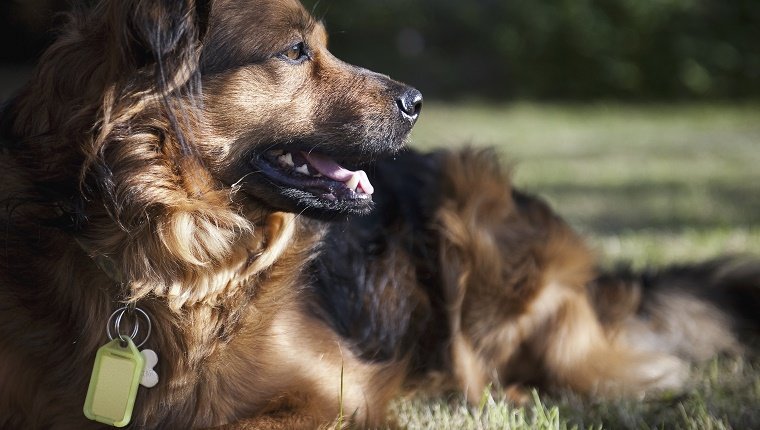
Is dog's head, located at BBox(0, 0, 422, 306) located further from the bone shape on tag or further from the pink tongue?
the bone shape on tag

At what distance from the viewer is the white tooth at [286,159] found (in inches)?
107

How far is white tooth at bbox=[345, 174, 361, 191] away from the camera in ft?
9.27

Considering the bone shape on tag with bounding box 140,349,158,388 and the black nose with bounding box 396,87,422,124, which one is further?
the black nose with bounding box 396,87,422,124

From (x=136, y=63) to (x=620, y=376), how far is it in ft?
7.34

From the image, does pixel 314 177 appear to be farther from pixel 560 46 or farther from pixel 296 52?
pixel 560 46

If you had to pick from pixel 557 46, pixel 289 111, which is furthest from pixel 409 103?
pixel 557 46

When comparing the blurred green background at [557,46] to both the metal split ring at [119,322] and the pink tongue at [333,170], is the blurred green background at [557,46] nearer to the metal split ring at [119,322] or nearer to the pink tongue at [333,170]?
the pink tongue at [333,170]

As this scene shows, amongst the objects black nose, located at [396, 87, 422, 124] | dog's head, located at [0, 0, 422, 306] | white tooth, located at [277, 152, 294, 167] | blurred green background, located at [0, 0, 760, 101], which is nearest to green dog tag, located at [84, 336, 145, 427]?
dog's head, located at [0, 0, 422, 306]

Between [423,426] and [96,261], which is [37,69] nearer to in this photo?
[96,261]

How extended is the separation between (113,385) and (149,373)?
0.42ft

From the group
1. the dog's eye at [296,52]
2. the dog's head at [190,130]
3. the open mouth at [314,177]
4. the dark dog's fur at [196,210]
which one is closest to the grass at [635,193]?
the dark dog's fur at [196,210]

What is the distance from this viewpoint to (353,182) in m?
2.86

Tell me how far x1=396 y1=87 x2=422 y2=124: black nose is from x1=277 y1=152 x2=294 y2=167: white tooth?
405 millimetres

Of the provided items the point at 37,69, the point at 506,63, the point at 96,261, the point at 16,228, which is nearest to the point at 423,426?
the point at 96,261
